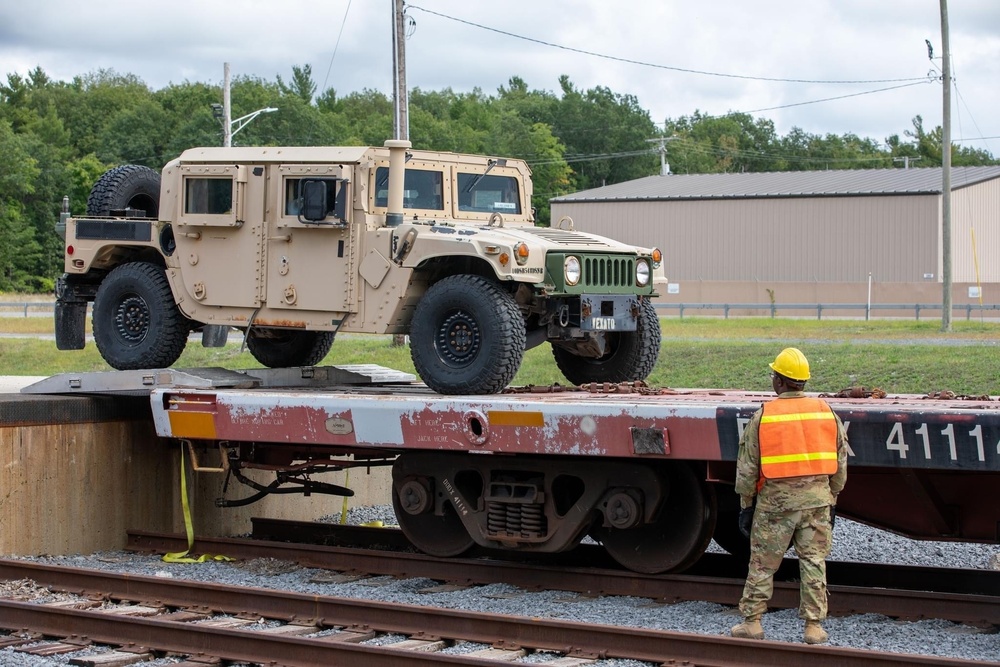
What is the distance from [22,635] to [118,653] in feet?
2.60

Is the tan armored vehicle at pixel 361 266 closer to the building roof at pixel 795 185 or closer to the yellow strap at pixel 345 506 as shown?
the yellow strap at pixel 345 506

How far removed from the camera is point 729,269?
4950 centimetres

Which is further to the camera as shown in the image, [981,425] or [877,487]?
[877,487]

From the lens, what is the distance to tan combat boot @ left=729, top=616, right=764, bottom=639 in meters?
7.30

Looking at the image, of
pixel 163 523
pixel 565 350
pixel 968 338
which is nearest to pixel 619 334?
pixel 565 350

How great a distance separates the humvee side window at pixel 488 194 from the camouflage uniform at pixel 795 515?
431 centimetres

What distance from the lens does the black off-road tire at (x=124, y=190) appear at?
452 inches

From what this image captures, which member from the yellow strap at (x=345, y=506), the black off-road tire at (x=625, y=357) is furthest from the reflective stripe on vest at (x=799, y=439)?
the yellow strap at (x=345, y=506)

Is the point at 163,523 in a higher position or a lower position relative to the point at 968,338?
lower

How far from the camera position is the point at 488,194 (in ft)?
36.9

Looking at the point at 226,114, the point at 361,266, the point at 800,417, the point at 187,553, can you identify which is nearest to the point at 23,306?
the point at 226,114

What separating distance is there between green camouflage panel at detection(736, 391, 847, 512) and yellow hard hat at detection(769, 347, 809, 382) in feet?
0.30

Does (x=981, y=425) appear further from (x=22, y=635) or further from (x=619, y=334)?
(x=22, y=635)

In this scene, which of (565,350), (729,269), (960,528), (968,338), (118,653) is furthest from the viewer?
(729,269)
